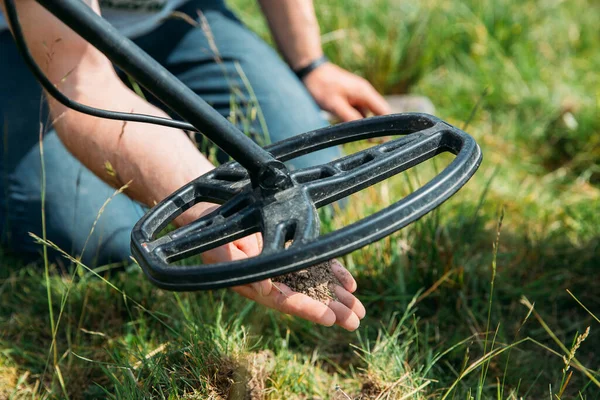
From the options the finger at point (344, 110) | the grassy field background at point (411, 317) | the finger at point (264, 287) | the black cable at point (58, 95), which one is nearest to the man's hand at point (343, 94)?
the finger at point (344, 110)

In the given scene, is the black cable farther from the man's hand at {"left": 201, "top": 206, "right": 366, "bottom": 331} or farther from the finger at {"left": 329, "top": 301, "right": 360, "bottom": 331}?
the finger at {"left": 329, "top": 301, "right": 360, "bottom": 331}

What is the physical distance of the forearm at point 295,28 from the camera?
2494 millimetres

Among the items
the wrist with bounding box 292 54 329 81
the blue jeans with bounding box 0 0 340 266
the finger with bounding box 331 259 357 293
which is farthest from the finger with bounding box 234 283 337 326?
the wrist with bounding box 292 54 329 81

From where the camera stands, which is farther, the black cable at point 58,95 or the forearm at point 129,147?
the forearm at point 129,147

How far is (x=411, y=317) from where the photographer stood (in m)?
1.78

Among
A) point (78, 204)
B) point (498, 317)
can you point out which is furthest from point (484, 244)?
point (78, 204)

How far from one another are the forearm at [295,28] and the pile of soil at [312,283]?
138cm

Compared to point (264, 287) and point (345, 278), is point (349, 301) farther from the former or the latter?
point (264, 287)

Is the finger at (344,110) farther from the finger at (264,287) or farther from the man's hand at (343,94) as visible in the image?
the finger at (264,287)

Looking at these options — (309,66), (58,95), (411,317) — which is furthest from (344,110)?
(58,95)

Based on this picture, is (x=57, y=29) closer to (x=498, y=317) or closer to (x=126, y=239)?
(x=126, y=239)

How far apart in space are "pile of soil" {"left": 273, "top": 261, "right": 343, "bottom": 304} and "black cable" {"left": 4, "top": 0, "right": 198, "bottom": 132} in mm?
312

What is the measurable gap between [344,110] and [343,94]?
8 centimetres

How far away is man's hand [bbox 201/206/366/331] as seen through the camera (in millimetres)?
1206
